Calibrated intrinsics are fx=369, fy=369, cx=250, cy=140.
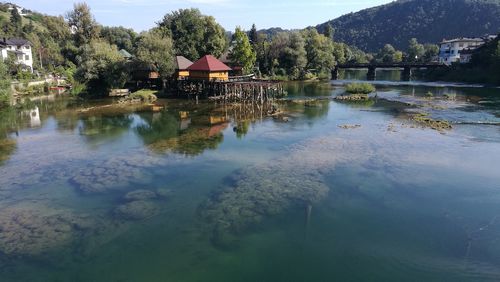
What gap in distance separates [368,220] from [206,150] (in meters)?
10.9

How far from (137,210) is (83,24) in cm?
5975

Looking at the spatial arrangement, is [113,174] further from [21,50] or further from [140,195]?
[21,50]

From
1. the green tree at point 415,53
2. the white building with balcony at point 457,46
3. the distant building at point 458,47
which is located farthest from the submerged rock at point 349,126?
the green tree at point 415,53

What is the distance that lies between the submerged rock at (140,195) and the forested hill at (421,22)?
140 metres

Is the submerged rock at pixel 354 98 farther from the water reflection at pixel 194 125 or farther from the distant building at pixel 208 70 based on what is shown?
the distant building at pixel 208 70

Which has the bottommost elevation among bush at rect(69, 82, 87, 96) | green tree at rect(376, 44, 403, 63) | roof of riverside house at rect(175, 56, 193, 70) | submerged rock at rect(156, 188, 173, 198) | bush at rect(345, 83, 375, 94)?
submerged rock at rect(156, 188, 173, 198)

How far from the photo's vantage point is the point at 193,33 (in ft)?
185

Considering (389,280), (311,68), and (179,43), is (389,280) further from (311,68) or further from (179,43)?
(311,68)

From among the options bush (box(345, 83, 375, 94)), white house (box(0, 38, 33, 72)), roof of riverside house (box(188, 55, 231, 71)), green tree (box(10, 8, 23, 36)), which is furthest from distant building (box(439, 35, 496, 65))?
green tree (box(10, 8, 23, 36))

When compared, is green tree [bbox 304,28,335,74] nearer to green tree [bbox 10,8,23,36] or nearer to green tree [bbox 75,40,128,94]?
green tree [bbox 75,40,128,94]

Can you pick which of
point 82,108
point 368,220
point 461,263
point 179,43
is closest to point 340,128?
point 368,220

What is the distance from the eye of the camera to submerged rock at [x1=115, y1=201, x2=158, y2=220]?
1266 cm

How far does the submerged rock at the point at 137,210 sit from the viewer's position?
12.7 m

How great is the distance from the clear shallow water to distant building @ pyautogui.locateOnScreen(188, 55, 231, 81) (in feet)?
58.7
